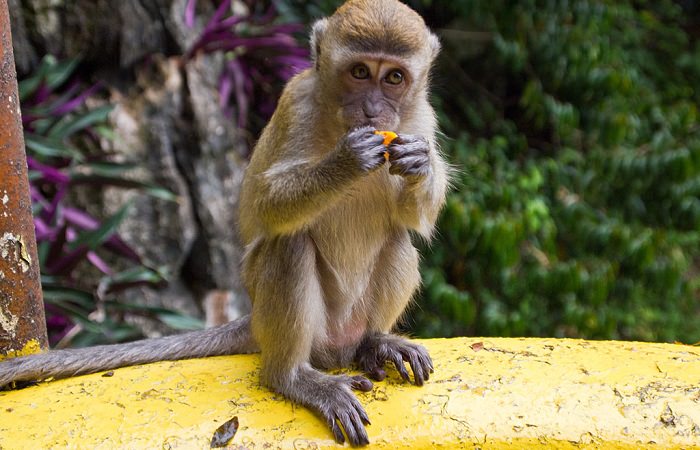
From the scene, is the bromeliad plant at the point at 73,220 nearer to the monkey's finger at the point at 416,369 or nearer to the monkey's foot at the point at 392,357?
the monkey's foot at the point at 392,357

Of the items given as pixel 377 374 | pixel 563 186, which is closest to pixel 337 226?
pixel 377 374

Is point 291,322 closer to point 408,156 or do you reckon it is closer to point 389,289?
point 389,289

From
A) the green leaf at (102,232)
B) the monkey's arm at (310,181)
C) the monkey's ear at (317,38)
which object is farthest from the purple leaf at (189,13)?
the monkey's arm at (310,181)

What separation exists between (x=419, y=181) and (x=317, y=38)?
811mm

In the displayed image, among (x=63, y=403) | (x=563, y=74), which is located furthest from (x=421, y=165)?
(x=563, y=74)

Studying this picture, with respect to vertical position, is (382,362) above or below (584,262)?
above

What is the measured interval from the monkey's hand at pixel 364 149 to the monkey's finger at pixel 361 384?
78 centimetres

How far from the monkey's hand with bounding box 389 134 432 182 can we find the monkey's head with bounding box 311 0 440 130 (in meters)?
0.13

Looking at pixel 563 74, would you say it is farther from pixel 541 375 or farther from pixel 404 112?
pixel 541 375

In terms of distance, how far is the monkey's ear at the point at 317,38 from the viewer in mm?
3239

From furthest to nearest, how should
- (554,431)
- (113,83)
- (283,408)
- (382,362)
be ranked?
1. (113,83)
2. (382,362)
3. (283,408)
4. (554,431)

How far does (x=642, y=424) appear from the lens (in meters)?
2.59

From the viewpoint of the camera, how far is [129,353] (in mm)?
3131

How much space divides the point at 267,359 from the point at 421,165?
93cm
